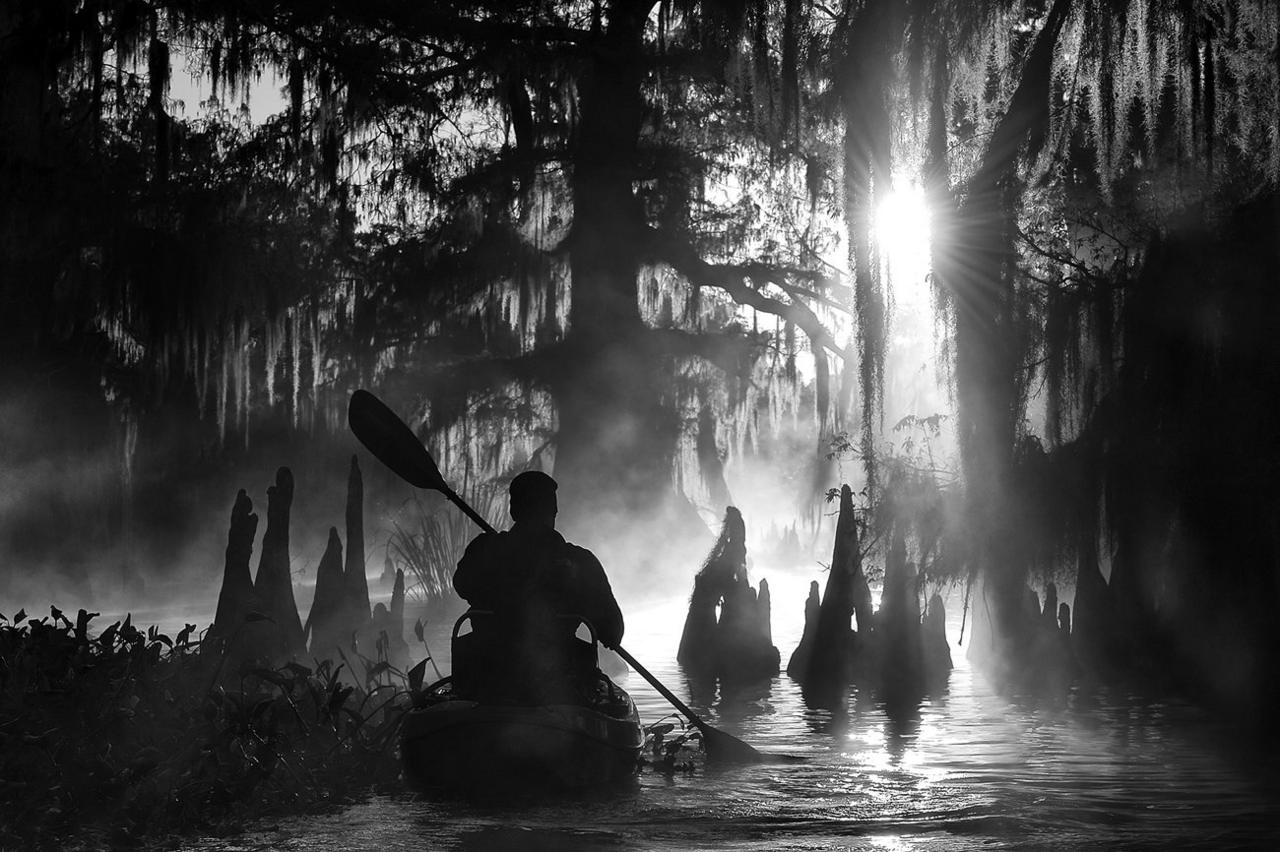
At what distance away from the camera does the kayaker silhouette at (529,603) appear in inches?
335

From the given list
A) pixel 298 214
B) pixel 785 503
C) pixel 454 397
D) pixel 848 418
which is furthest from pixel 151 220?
pixel 785 503

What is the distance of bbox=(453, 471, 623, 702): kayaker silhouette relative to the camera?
27.9 ft

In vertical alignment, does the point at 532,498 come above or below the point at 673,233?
below

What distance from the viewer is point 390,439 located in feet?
34.7

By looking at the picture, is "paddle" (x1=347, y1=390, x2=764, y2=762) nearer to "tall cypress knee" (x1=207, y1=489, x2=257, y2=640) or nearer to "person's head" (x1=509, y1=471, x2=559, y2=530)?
"person's head" (x1=509, y1=471, x2=559, y2=530)

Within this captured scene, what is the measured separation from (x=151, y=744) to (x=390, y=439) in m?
3.12

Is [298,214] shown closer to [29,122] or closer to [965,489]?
[29,122]

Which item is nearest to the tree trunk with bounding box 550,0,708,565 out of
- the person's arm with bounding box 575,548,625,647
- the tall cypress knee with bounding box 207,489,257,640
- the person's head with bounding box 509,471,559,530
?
the tall cypress knee with bounding box 207,489,257,640

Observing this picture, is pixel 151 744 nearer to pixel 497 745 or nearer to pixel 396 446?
pixel 497 745

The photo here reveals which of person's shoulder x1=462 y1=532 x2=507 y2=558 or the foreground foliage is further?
person's shoulder x1=462 y1=532 x2=507 y2=558

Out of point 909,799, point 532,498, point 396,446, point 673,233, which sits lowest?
point 909,799

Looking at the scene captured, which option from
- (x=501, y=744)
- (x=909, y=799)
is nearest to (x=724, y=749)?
(x=909, y=799)

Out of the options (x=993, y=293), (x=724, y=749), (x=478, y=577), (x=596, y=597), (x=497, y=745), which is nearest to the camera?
(x=497, y=745)

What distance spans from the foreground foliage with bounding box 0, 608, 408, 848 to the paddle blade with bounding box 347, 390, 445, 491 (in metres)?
1.45
